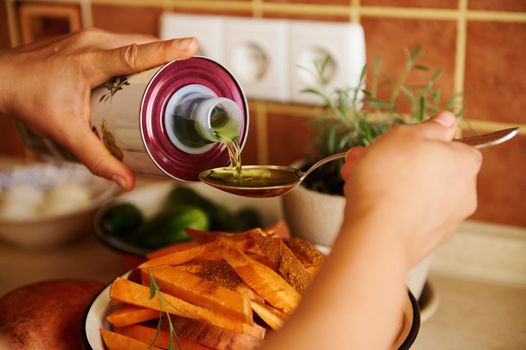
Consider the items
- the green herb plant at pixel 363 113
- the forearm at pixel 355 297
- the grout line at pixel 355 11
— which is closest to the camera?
the forearm at pixel 355 297

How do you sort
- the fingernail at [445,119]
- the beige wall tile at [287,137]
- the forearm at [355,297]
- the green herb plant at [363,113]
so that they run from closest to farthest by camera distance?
1. the forearm at [355,297]
2. the fingernail at [445,119]
3. the green herb plant at [363,113]
4. the beige wall tile at [287,137]

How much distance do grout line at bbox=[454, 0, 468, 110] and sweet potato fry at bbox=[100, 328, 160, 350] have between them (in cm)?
63

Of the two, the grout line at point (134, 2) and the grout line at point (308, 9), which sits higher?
the grout line at point (134, 2)

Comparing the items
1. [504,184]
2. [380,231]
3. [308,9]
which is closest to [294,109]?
[308,9]

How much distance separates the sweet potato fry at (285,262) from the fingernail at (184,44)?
0.24 meters

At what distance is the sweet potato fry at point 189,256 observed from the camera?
770 mm

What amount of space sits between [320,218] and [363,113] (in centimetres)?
20

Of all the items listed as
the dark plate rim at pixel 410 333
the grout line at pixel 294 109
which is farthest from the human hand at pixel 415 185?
the grout line at pixel 294 109

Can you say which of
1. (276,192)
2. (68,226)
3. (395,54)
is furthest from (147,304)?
(395,54)

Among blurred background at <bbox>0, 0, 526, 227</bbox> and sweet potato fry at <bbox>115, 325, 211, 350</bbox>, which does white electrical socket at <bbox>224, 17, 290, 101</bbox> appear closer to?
blurred background at <bbox>0, 0, 526, 227</bbox>

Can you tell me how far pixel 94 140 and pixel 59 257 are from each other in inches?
15.6

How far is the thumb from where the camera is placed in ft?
1.92

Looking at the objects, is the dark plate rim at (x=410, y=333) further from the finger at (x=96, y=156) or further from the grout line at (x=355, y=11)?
the grout line at (x=355, y=11)

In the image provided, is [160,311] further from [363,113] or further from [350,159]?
[363,113]
